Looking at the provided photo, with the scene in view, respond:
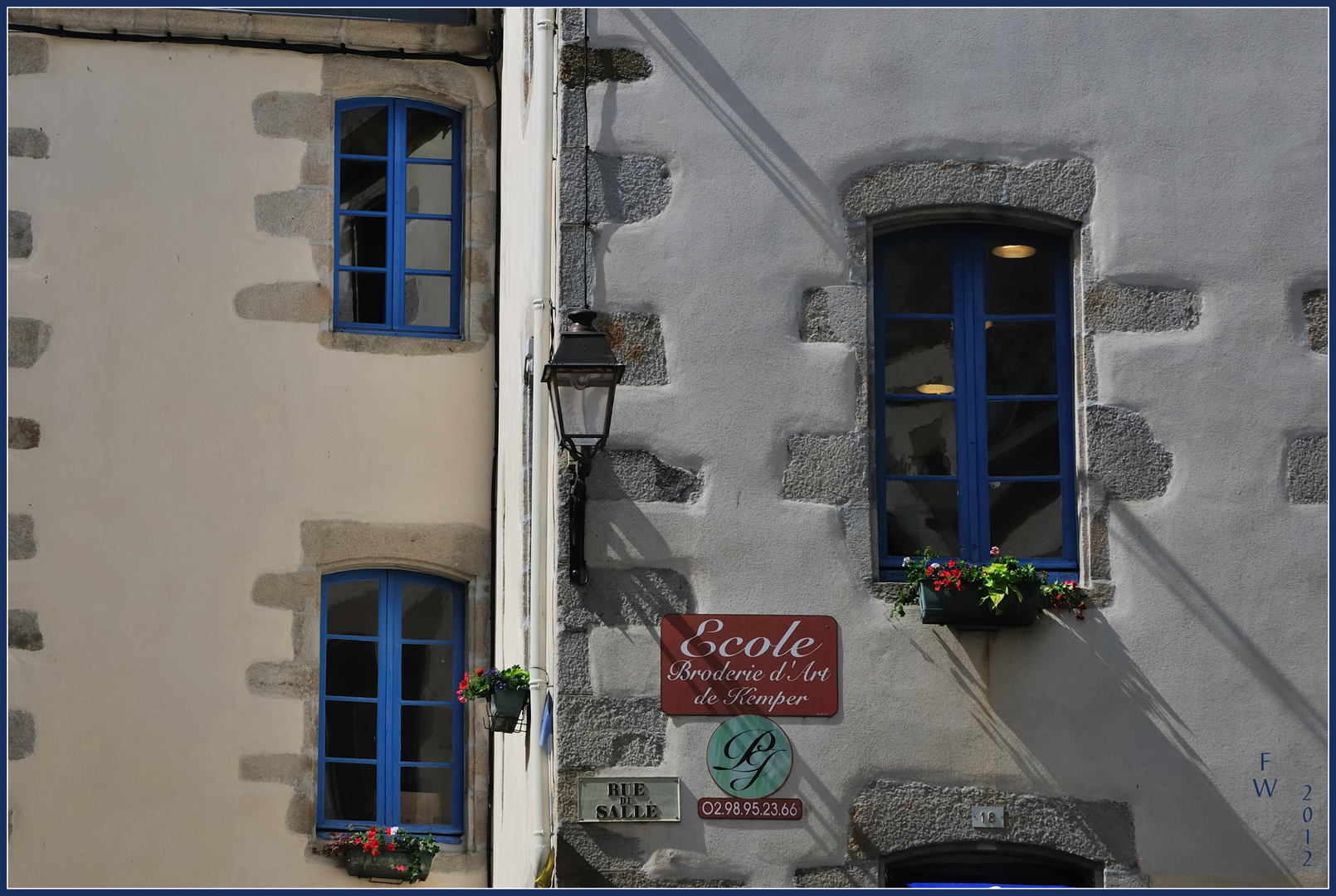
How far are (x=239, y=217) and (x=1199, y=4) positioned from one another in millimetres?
4705

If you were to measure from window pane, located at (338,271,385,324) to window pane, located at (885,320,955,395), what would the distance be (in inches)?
138

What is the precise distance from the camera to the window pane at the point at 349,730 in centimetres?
789

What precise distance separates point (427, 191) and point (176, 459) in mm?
1878

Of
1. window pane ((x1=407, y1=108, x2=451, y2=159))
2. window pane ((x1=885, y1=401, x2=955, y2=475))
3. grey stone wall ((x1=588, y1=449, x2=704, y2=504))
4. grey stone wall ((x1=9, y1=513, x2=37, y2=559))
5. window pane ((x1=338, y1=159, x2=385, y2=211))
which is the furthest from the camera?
window pane ((x1=407, y1=108, x2=451, y2=159))

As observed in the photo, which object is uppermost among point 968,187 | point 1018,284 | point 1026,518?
point 968,187

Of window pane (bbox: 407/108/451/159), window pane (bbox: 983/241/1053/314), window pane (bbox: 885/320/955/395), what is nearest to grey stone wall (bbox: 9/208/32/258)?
A: window pane (bbox: 407/108/451/159)

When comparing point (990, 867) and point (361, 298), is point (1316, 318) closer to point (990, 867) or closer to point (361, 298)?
point (990, 867)

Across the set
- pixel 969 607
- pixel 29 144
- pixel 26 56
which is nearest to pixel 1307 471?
pixel 969 607

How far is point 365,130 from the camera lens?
28.0ft

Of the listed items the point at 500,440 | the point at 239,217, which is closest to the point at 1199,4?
the point at 500,440

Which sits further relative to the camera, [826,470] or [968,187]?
[968,187]

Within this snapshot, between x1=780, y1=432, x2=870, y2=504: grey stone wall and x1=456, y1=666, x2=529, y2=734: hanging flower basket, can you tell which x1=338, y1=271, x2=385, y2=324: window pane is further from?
x1=780, y1=432, x2=870, y2=504: grey stone wall

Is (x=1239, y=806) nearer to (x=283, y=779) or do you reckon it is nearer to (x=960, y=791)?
(x=960, y=791)

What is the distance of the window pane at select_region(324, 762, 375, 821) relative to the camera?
782 centimetres
